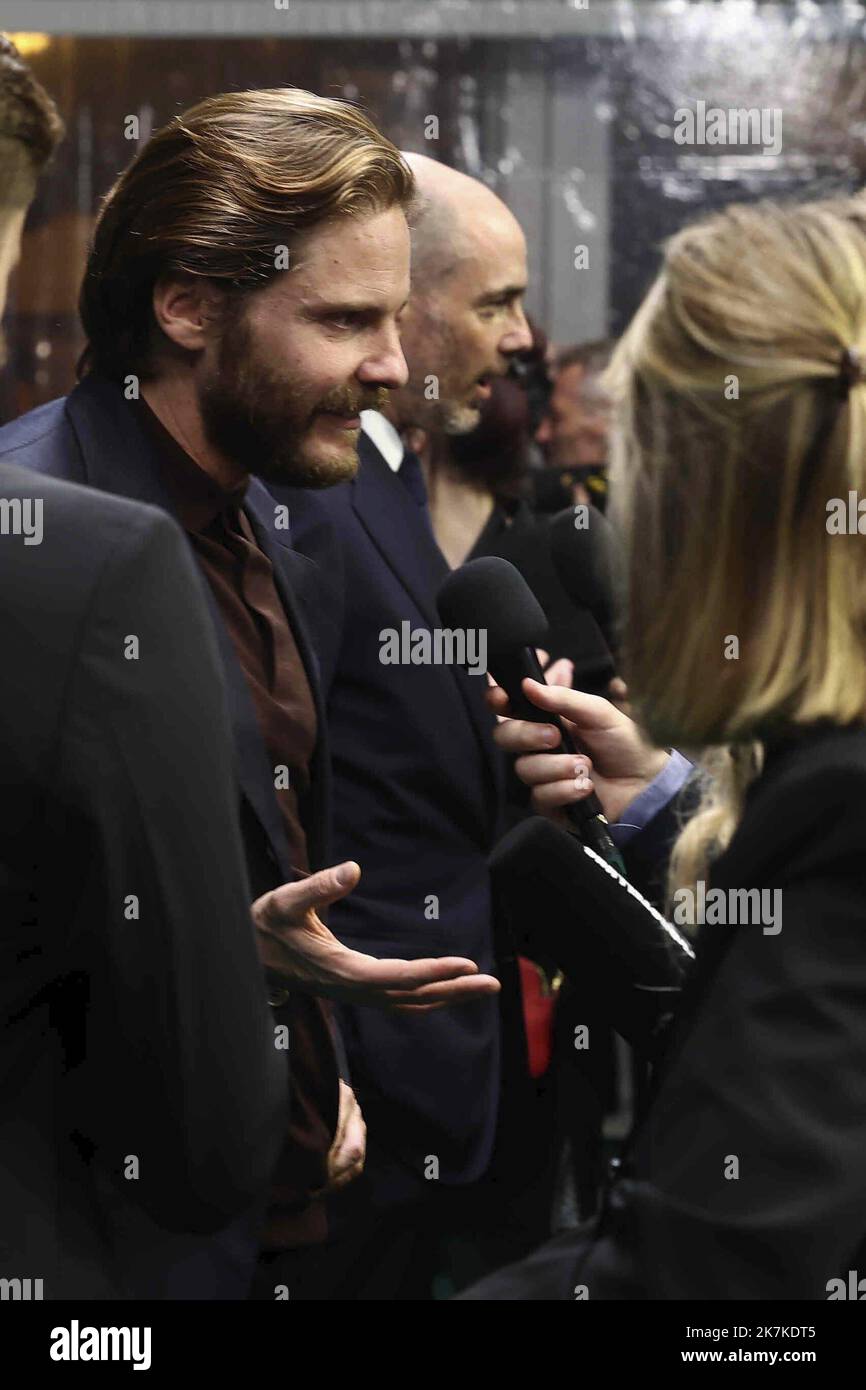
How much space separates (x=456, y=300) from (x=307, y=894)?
0.92m

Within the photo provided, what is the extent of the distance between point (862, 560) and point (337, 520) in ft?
3.29

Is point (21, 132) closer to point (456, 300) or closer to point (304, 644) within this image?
point (304, 644)

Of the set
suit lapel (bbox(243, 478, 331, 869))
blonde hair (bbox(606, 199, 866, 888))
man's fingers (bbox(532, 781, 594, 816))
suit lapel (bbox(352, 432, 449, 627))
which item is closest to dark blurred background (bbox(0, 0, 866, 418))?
suit lapel (bbox(352, 432, 449, 627))

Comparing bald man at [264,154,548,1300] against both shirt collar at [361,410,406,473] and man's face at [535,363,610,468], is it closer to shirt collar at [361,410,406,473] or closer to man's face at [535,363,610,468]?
shirt collar at [361,410,406,473]

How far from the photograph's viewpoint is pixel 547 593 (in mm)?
2072

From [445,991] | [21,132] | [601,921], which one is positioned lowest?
[445,991]

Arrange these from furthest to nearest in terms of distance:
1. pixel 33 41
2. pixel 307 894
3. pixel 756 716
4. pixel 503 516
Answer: pixel 33 41 < pixel 503 516 < pixel 307 894 < pixel 756 716

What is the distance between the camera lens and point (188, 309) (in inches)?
67.0

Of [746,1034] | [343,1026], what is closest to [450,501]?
[343,1026]

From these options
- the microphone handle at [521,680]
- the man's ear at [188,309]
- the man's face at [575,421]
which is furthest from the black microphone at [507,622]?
the man's face at [575,421]

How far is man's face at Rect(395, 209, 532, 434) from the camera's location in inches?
85.5

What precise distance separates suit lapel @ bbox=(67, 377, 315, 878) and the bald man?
0.75 feet

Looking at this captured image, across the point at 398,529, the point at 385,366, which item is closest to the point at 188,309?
the point at 385,366
